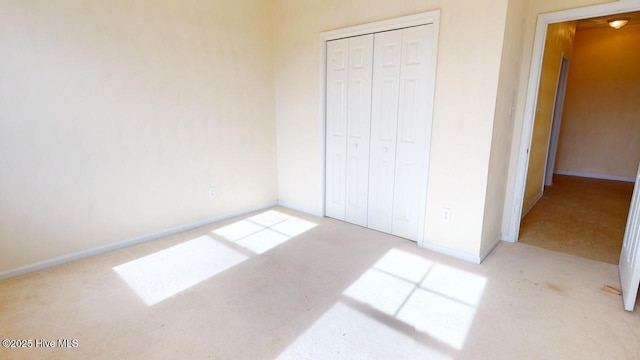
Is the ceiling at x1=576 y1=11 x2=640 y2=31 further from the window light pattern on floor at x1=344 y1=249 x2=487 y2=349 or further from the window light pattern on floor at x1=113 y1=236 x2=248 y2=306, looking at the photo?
the window light pattern on floor at x1=113 y1=236 x2=248 y2=306

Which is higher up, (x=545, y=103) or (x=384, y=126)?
(x=545, y=103)

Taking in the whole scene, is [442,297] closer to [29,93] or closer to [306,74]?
[306,74]

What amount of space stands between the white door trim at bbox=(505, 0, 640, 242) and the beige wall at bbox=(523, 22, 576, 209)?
25.0 inches

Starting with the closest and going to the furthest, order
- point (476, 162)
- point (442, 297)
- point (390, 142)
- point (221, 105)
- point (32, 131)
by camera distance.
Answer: point (442, 297) → point (32, 131) → point (476, 162) → point (390, 142) → point (221, 105)

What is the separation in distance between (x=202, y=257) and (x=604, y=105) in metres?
7.71

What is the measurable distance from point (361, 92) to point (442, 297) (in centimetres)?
215

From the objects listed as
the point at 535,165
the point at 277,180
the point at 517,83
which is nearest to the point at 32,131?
the point at 277,180

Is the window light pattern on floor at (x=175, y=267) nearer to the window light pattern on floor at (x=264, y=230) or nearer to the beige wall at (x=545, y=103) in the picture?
the window light pattern on floor at (x=264, y=230)

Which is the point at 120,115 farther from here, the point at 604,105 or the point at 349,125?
the point at 604,105

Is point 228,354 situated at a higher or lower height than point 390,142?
lower

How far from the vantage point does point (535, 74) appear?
2885mm

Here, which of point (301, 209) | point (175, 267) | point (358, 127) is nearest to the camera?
point (175, 267)

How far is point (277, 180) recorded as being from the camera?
170 inches

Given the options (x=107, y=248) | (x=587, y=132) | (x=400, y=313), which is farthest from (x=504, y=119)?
(x=587, y=132)
